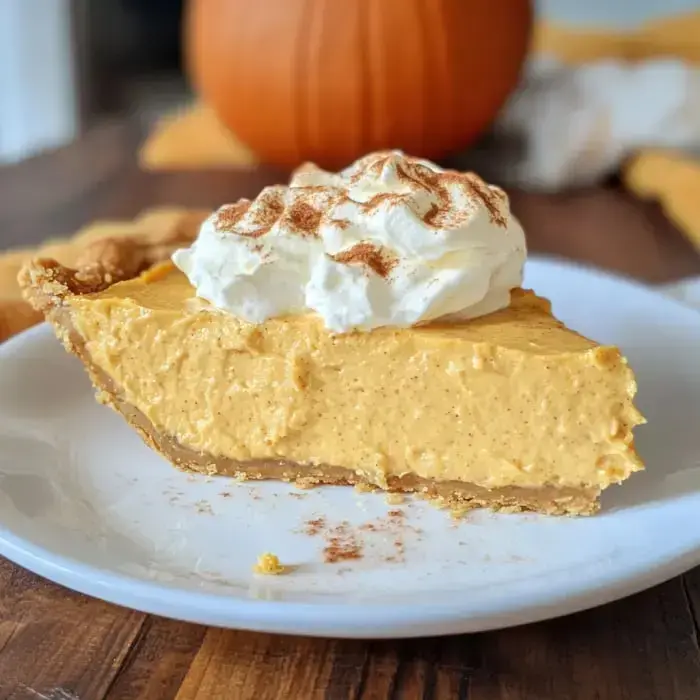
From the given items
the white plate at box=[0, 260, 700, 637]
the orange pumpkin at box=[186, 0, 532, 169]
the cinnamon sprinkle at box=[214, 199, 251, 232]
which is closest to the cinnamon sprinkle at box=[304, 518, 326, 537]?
the white plate at box=[0, 260, 700, 637]

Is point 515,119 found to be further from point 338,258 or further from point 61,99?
point 61,99

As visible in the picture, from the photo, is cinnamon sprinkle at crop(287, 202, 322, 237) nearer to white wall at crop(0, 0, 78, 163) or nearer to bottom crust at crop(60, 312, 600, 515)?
bottom crust at crop(60, 312, 600, 515)

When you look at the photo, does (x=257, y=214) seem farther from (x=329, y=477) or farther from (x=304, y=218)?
(x=329, y=477)

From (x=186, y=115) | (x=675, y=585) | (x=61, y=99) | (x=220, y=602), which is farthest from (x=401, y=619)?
(x=61, y=99)

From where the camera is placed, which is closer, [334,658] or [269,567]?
[334,658]

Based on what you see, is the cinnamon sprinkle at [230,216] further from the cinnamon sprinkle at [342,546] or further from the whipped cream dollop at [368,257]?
the cinnamon sprinkle at [342,546]

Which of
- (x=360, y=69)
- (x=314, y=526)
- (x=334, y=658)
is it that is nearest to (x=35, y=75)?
(x=360, y=69)

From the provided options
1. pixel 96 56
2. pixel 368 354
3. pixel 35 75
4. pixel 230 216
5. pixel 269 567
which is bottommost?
pixel 96 56
